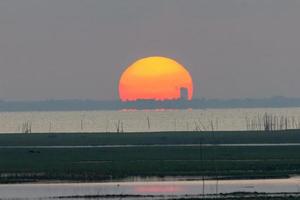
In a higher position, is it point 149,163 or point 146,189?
point 149,163

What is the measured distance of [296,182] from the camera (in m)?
52.3

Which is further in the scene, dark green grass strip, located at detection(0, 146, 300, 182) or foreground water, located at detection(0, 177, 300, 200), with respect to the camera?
dark green grass strip, located at detection(0, 146, 300, 182)

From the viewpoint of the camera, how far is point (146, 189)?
1953 inches

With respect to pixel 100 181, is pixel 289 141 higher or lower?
higher

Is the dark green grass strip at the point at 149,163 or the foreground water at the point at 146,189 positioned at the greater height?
the dark green grass strip at the point at 149,163

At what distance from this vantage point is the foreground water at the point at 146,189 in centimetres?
4697

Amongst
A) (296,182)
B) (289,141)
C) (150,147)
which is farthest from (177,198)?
(289,141)

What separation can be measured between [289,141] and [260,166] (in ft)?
126

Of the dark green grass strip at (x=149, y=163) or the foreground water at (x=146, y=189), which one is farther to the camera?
the dark green grass strip at (x=149, y=163)

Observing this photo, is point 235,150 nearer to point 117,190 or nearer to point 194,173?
point 194,173

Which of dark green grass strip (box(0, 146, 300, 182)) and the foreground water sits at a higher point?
dark green grass strip (box(0, 146, 300, 182))

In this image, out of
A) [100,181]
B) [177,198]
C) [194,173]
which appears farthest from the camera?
[194,173]

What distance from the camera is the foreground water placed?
46969mm

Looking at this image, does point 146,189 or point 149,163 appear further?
point 149,163
